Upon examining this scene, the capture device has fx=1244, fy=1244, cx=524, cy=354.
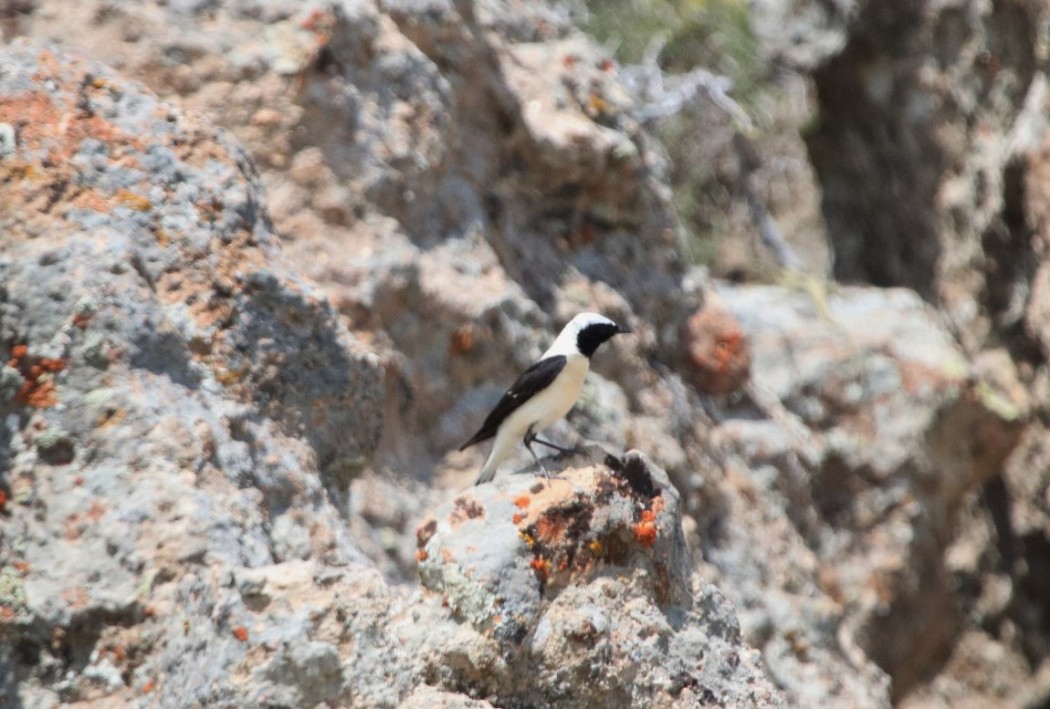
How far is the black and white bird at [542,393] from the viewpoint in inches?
210

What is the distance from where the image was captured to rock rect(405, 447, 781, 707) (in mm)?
3908

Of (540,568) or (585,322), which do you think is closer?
(540,568)

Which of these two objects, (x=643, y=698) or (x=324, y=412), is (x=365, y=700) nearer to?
(x=643, y=698)

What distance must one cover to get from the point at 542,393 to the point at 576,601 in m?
1.45

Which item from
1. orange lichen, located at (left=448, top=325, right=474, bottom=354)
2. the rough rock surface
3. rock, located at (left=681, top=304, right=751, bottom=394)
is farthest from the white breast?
rock, located at (left=681, top=304, right=751, bottom=394)

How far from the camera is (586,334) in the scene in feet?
18.4

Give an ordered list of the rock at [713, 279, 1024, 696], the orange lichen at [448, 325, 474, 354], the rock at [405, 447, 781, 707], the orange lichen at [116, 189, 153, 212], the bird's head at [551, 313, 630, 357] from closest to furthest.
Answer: the rock at [405, 447, 781, 707] → the orange lichen at [116, 189, 153, 212] → the bird's head at [551, 313, 630, 357] → the orange lichen at [448, 325, 474, 354] → the rock at [713, 279, 1024, 696]

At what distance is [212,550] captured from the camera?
4.13m

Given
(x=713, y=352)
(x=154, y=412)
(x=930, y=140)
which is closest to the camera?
(x=154, y=412)

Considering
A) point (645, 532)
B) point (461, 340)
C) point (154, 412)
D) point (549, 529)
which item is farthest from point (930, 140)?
point (154, 412)

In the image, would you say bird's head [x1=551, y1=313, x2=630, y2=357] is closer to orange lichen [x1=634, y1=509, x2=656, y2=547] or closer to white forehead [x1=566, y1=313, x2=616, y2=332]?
white forehead [x1=566, y1=313, x2=616, y2=332]

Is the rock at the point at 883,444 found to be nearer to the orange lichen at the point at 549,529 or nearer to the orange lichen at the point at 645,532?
the orange lichen at the point at 645,532

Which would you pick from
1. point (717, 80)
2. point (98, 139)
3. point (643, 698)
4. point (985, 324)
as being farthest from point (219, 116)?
point (985, 324)

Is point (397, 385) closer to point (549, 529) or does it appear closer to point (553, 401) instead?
point (553, 401)
